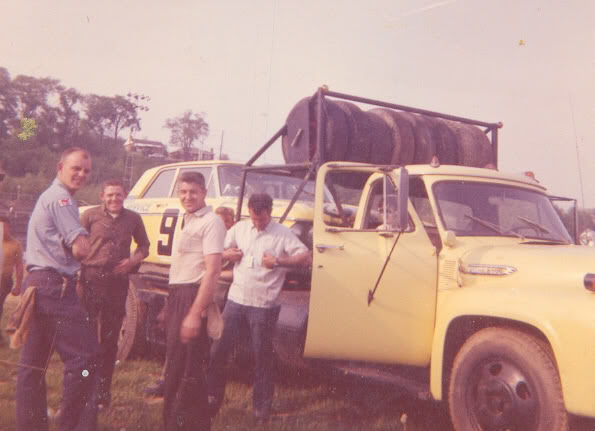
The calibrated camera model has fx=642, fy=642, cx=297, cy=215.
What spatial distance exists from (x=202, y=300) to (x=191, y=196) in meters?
0.72

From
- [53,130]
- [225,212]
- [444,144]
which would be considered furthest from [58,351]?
[53,130]

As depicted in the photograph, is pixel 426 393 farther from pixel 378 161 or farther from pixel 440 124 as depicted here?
pixel 440 124

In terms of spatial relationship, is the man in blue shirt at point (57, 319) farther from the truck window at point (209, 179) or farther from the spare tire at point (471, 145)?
the spare tire at point (471, 145)

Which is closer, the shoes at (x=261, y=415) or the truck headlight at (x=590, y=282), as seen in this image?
the truck headlight at (x=590, y=282)

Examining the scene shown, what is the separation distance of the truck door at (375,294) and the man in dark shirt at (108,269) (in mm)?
1760

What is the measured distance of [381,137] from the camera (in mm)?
6449

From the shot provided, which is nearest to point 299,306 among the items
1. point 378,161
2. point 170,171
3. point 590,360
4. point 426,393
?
point 426,393

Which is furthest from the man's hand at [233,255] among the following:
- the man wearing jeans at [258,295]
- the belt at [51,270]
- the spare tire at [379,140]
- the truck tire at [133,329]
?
the truck tire at [133,329]

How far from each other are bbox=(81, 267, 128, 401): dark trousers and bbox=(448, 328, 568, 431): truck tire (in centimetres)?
293

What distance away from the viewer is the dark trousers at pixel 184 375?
13.3ft

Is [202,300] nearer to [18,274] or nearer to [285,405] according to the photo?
[285,405]

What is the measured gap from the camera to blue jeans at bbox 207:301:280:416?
5.28 meters

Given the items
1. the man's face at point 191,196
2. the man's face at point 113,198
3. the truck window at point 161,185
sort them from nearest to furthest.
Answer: the man's face at point 191,196
the man's face at point 113,198
the truck window at point 161,185

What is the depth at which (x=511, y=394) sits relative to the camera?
4.10 metres
